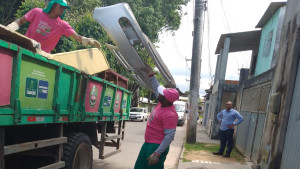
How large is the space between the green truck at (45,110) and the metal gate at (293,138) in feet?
10.2

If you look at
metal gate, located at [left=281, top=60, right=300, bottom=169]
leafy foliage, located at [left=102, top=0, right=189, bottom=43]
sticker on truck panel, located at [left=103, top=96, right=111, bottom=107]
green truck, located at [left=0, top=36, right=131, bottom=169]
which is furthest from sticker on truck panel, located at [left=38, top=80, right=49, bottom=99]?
leafy foliage, located at [left=102, top=0, right=189, bottom=43]

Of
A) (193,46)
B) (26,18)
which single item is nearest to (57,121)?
(26,18)

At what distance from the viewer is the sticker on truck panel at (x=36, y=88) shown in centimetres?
311

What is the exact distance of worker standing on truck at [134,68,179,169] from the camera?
3381 millimetres

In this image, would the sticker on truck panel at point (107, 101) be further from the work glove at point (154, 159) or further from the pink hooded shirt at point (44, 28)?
the work glove at point (154, 159)

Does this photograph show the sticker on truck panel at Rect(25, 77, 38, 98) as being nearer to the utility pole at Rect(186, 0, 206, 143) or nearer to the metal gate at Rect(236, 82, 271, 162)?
the metal gate at Rect(236, 82, 271, 162)

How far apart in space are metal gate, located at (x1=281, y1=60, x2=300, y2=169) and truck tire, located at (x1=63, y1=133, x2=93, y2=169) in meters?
3.10

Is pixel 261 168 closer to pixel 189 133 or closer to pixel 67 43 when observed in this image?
pixel 189 133

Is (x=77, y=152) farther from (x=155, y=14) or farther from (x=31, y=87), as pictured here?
(x=155, y=14)

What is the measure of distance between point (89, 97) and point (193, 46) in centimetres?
705

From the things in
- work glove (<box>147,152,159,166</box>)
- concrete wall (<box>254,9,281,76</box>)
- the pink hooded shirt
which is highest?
concrete wall (<box>254,9,281,76</box>)

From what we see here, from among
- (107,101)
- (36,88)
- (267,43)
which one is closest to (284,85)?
(107,101)

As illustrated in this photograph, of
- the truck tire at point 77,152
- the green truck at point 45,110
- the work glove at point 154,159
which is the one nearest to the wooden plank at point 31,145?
the green truck at point 45,110

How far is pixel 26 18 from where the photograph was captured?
14.4 ft
